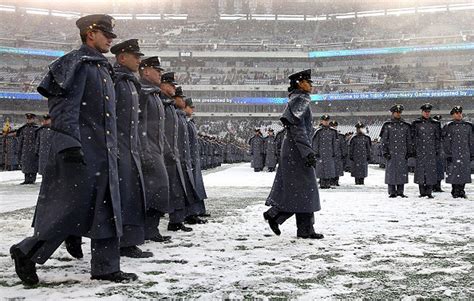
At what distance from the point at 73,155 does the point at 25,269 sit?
2.95ft

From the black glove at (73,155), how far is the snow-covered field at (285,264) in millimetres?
889

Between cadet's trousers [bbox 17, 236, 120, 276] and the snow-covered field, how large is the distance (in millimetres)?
122

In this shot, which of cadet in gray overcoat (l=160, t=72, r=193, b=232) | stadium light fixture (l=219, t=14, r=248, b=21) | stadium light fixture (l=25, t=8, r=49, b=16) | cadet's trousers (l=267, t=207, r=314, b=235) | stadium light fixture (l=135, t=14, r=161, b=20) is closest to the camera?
cadet's trousers (l=267, t=207, r=314, b=235)

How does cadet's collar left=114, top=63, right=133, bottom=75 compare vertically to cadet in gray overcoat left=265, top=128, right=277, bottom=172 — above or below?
above

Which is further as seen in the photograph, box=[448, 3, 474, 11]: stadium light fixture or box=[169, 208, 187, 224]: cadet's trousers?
box=[448, 3, 474, 11]: stadium light fixture

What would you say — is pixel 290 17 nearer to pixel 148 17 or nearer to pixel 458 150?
pixel 148 17

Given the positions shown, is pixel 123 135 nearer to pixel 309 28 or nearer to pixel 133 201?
pixel 133 201

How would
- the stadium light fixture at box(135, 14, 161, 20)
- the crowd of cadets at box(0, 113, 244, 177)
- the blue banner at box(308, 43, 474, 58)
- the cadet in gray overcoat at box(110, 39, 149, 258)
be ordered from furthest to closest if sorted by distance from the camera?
the stadium light fixture at box(135, 14, 161, 20) < the blue banner at box(308, 43, 474, 58) < the crowd of cadets at box(0, 113, 244, 177) < the cadet in gray overcoat at box(110, 39, 149, 258)

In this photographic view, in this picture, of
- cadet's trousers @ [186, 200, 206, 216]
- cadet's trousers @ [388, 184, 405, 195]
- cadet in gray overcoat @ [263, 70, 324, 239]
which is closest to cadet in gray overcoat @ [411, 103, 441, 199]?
cadet's trousers @ [388, 184, 405, 195]

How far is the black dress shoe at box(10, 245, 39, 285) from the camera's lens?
3508mm

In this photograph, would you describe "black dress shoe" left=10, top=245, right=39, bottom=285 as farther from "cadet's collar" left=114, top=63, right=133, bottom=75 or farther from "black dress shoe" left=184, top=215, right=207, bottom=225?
"black dress shoe" left=184, top=215, right=207, bottom=225

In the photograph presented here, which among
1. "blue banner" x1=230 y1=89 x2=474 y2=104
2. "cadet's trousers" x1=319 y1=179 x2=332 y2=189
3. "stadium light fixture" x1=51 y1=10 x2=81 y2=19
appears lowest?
"cadet's trousers" x1=319 y1=179 x2=332 y2=189

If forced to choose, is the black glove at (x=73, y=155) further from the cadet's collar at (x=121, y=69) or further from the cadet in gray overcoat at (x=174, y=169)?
the cadet in gray overcoat at (x=174, y=169)

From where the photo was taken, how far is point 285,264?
4.23m
